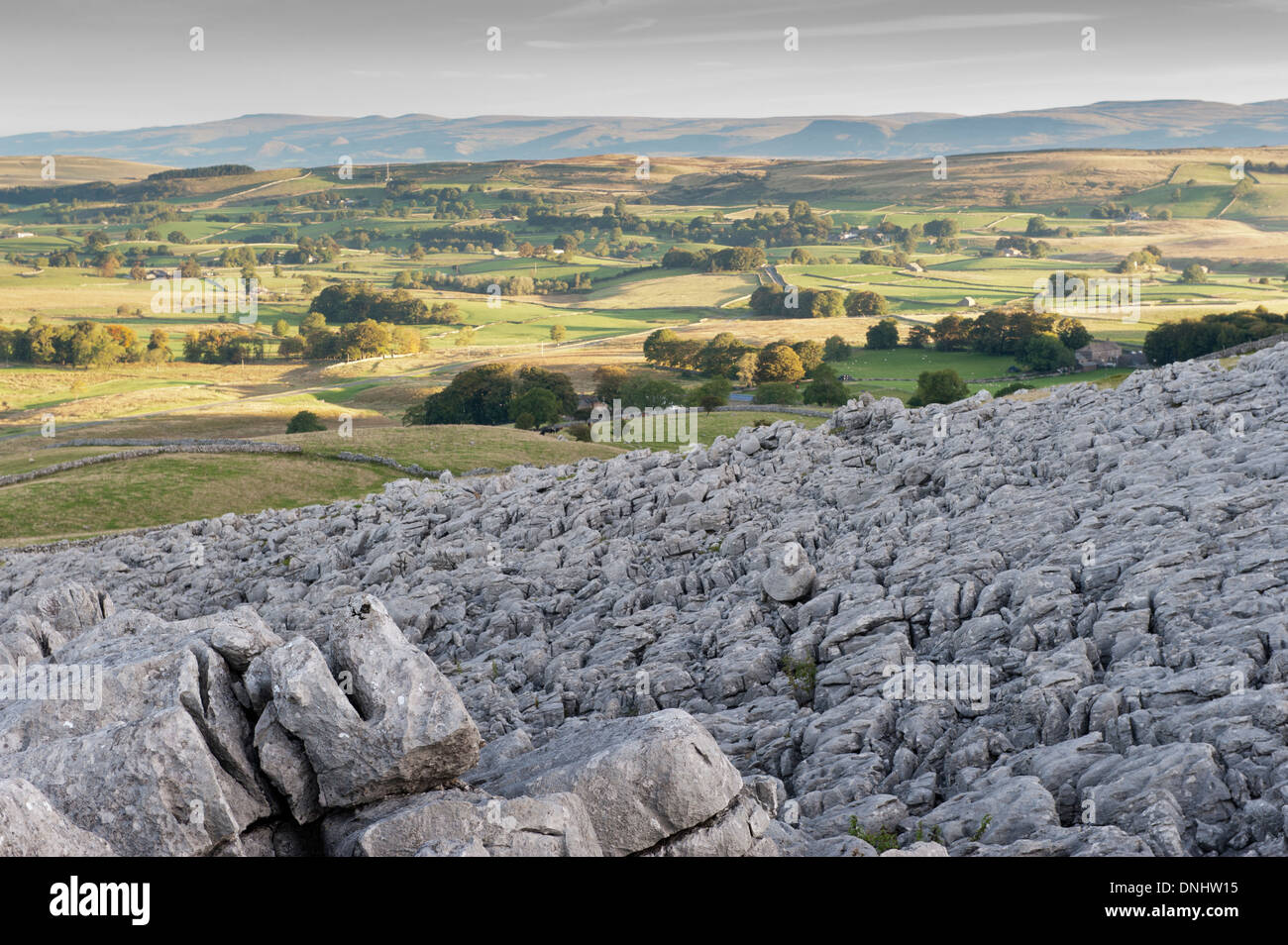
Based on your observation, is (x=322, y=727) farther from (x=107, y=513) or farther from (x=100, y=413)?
(x=100, y=413)

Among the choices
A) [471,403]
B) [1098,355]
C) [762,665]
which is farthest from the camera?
[1098,355]

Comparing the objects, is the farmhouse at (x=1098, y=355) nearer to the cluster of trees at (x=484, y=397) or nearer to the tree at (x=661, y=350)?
the tree at (x=661, y=350)

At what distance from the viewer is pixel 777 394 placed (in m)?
135

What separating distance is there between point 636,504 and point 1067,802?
78.7 ft

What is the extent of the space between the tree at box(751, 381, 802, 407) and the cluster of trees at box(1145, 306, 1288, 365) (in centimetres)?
5374

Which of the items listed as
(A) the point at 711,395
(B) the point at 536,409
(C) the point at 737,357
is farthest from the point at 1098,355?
(B) the point at 536,409

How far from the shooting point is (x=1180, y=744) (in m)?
17.4

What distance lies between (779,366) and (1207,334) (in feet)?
204

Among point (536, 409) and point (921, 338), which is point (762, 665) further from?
point (921, 338)

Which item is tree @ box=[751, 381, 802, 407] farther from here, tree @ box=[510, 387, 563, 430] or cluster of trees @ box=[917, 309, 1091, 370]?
cluster of trees @ box=[917, 309, 1091, 370]

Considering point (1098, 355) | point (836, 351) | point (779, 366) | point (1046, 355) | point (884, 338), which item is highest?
point (884, 338)

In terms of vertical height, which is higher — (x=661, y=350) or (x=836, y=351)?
(x=661, y=350)

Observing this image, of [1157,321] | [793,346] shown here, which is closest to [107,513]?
[793,346]

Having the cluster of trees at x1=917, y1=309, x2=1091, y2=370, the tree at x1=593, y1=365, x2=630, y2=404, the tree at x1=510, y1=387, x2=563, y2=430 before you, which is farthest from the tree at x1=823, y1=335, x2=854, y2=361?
the tree at x1=510, y1=387, x2=563, y2=430
